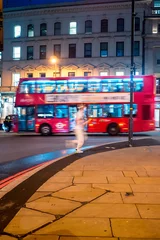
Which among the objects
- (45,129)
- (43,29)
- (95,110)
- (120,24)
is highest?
(120,24)

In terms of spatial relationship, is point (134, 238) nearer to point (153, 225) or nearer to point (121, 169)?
point (153, 225)

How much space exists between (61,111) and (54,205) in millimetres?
17517

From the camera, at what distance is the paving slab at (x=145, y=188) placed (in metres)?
6.14

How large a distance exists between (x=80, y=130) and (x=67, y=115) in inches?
440

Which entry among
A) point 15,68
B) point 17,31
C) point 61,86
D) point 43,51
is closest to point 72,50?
point 43,51

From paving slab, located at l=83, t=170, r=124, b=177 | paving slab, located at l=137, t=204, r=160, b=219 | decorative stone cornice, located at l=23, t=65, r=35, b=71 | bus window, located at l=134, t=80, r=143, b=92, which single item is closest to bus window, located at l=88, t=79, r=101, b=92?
bus window, located at l=134, t=80, r=143, b=92

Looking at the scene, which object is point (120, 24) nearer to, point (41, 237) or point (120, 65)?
point (120, 65)

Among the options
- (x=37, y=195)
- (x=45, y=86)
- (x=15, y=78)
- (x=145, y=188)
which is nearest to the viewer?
(x=37, y=195)

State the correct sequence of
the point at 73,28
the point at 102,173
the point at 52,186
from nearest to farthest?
the point at 52,186 → the point at 102,173 → the point at 73,28

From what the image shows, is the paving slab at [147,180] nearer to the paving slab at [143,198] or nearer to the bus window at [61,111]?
the paving slab at [143,198]

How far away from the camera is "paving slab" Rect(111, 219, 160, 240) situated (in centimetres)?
396

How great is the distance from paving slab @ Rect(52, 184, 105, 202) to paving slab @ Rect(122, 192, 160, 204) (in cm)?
57

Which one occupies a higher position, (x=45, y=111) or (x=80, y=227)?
(x=45, y=111)

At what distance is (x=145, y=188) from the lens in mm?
6316
